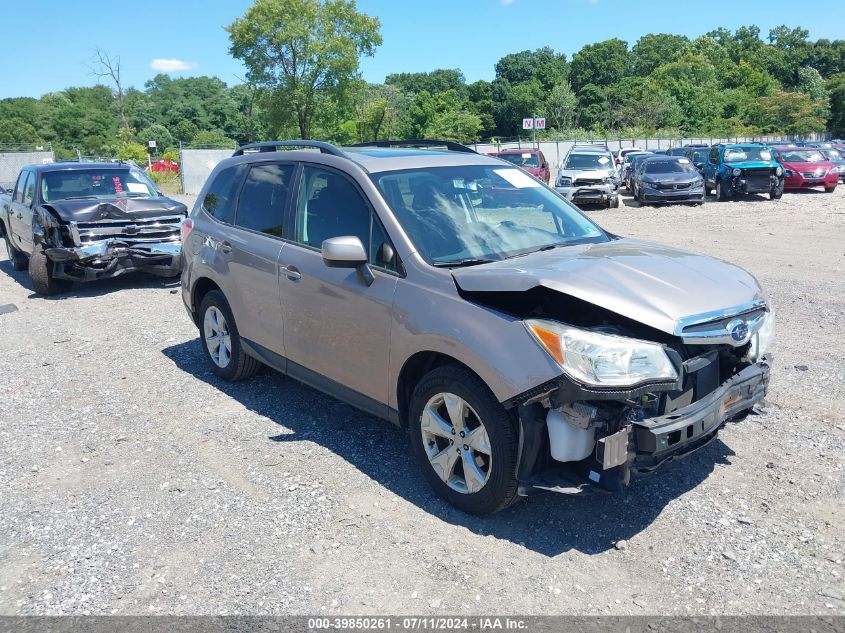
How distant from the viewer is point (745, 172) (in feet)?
72.5

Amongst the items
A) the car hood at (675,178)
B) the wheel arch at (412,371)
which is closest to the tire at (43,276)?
the wheel arch at (412,371)

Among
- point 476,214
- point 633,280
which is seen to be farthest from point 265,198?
point 633,280

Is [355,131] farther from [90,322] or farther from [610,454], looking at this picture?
[610,454]

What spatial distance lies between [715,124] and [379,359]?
87102 millimetres

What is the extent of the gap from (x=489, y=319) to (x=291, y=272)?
5.92 ft

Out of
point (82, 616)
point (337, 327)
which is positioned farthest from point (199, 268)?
point (82, 616)

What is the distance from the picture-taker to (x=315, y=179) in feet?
15.8

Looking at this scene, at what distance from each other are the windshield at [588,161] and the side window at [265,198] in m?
17.9

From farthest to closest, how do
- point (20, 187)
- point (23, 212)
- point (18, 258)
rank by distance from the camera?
point (18, 258)
point (20, 187)
point (23, 212)

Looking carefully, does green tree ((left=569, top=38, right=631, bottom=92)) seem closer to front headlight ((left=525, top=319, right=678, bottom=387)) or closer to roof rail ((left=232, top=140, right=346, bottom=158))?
roof rail ((left=232, top=140, right=346, bottom=158))

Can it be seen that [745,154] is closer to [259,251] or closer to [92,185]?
[92,185]

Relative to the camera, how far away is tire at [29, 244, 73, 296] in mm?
9781

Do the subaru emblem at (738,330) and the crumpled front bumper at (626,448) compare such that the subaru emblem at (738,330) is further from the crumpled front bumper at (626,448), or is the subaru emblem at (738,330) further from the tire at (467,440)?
the tire at (467,440)

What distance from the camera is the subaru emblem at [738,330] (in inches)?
140
